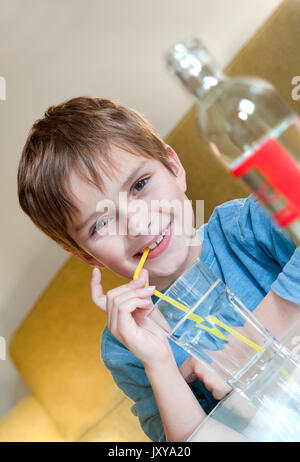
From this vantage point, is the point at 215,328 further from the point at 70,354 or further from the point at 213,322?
the point at 70,354

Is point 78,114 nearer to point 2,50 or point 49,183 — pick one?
point 49,183

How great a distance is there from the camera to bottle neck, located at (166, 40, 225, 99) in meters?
0.36

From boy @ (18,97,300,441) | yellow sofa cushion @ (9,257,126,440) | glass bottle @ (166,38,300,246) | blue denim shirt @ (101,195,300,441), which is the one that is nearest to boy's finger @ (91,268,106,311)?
boy @ (18,97,300,441)

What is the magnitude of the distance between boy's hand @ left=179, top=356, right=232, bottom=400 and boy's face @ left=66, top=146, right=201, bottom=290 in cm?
15

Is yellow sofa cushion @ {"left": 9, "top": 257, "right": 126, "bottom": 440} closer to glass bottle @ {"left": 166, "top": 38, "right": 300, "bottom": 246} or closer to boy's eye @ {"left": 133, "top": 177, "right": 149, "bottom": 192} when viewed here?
boy's eye @ {"left": 133, "top": 177, "right": 149, "bottom": 192}

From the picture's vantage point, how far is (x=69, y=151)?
75 centimetres

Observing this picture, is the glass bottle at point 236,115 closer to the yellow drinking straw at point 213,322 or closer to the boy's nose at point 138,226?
the yellow drinking straw at point 213,322

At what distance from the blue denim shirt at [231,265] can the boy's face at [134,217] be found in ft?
0.31

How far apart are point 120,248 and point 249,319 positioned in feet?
0.85

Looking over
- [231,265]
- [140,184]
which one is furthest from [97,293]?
[231,265]

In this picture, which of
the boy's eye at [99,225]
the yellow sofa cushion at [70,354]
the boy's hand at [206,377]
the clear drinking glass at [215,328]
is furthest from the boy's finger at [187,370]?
the yellow sofa cushion at [70,354]

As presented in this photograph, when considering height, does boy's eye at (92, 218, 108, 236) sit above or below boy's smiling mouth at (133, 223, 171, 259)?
below

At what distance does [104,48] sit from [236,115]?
98 cm
